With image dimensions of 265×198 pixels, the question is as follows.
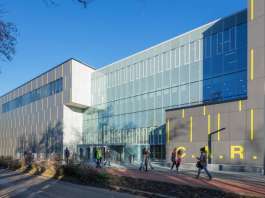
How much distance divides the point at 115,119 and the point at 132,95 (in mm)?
4878

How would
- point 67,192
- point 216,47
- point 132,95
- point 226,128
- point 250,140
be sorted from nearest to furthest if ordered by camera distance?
point 67,192 → point 250,140 → point 226,128 → point 216,47 → point 132,95

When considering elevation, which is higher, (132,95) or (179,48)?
(179,48)

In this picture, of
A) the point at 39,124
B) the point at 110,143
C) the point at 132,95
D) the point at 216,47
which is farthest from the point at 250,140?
the point at 39,124

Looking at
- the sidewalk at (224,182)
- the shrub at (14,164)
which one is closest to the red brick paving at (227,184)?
the sidewalk at (224,182)

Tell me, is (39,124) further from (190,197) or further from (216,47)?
(190,197)

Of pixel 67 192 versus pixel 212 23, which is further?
pixel 212 23

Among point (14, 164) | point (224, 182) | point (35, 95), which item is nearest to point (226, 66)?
point (224, 182)

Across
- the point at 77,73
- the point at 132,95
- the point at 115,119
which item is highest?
the point at 77,73

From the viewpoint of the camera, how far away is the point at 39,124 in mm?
62938

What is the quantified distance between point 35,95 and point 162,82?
3004 cm

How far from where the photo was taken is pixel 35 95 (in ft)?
213

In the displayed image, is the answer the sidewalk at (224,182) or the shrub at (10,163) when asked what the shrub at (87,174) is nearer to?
the sidewalk at (224,182)

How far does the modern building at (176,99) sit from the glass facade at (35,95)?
441 mm

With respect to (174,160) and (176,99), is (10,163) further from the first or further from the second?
(176,99)
